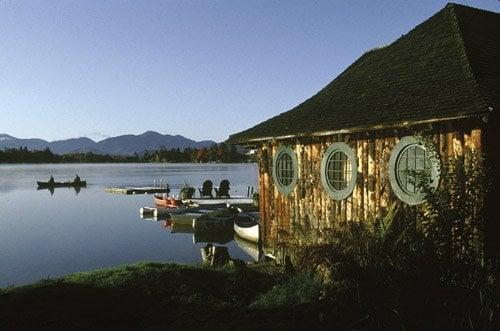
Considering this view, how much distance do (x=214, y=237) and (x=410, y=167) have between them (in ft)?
62.3

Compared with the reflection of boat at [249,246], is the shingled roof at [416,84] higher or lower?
higher

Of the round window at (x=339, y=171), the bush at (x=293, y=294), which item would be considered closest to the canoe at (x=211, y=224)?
the round window at (x=339, y=171)

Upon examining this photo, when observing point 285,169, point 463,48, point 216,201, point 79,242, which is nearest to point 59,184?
point 216,201

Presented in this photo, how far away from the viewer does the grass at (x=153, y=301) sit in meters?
7.86

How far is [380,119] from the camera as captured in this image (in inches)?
394

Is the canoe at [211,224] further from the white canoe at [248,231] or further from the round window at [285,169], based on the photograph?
the round window at [285,169]

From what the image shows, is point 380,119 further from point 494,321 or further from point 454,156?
point 494,321

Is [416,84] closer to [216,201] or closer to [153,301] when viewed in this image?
[153,301]

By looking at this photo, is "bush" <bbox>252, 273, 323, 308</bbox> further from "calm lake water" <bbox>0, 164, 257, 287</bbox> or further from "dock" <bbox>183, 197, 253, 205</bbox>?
"dock" <bbox>183, 197, 253, 205</bbox>

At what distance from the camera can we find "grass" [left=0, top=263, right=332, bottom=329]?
786cm

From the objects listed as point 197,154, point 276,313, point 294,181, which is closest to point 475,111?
point 276,313

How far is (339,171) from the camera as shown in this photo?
11.7 meters

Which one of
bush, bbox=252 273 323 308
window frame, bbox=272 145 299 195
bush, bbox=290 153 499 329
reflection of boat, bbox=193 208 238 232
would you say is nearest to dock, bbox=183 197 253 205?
reflection of boat, bbox=193 208 238 232

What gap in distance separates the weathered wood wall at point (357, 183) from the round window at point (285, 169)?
0.59 ft
